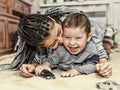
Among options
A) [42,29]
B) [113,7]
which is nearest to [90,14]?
[113,7]

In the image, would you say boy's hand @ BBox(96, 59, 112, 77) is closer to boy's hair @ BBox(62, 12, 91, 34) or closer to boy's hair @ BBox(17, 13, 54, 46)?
boy's hair @ BBox(62, 12, 91, 34)

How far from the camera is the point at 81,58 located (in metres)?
1.53

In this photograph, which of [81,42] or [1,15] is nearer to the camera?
[81,42]

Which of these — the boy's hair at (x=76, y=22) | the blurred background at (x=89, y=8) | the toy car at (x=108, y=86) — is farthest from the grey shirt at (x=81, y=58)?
the blurred background at (x=89, y=8)

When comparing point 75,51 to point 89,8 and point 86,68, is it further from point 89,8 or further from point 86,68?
point 89,8

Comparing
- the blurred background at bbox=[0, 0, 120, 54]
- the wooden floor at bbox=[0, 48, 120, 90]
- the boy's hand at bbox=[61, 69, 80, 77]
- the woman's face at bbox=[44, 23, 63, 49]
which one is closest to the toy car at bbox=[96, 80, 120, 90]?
the wooden floor at bbox=[0, 48, 120, 90]

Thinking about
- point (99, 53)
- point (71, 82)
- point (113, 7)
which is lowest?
point (71, 82)

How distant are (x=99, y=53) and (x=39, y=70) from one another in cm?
39

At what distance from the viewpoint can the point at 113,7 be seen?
370 cm

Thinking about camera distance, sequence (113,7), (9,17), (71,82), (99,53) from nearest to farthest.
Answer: (71,82) < (99,53) < (9,17) < (113,7)

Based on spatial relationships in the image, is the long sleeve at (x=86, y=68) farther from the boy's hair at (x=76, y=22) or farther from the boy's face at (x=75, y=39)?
the boy's hair at (x=76, y=22)

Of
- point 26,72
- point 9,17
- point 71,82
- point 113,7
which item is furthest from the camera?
point 113,7

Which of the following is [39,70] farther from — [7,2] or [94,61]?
[7,2]

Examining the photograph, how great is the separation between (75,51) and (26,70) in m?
0.31
